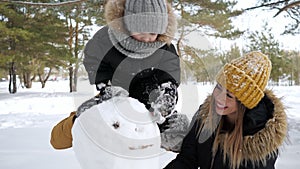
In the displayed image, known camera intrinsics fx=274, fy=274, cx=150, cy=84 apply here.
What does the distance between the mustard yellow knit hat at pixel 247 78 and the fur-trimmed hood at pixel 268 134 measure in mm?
59

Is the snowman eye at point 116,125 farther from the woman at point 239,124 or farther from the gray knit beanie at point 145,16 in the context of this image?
the woman at point 239,124

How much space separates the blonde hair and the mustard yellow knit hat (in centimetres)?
6

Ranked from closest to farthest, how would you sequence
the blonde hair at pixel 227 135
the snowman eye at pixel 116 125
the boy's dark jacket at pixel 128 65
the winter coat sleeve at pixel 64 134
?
the snowman eye at pixel 116 125
the boy's dark jacket at pixel 128 65
the winter coat sleeve at pixel 64 134
the blonde hair at pixel 227 135

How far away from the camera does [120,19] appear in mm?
571

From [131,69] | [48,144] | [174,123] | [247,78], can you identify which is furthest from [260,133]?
[48,144]

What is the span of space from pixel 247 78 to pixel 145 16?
32 cm

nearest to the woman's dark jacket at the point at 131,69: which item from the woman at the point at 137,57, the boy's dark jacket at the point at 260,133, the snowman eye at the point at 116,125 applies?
the woman at the point at 137,57

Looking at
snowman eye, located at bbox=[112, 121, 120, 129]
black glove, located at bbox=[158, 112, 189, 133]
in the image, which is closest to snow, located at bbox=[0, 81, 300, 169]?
black glove, located at bbox=[158, 112, 189, 133]

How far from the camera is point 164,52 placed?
0.62 m

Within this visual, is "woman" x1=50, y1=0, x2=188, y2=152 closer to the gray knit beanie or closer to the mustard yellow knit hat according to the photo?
the gray knit beanie

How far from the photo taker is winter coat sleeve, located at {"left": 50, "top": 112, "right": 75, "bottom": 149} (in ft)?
2.22

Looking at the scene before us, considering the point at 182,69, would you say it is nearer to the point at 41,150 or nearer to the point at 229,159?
the point at 229,159

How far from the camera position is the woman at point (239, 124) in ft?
2.31

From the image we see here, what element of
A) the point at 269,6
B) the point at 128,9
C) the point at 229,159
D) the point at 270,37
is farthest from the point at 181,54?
the point at 270,37
